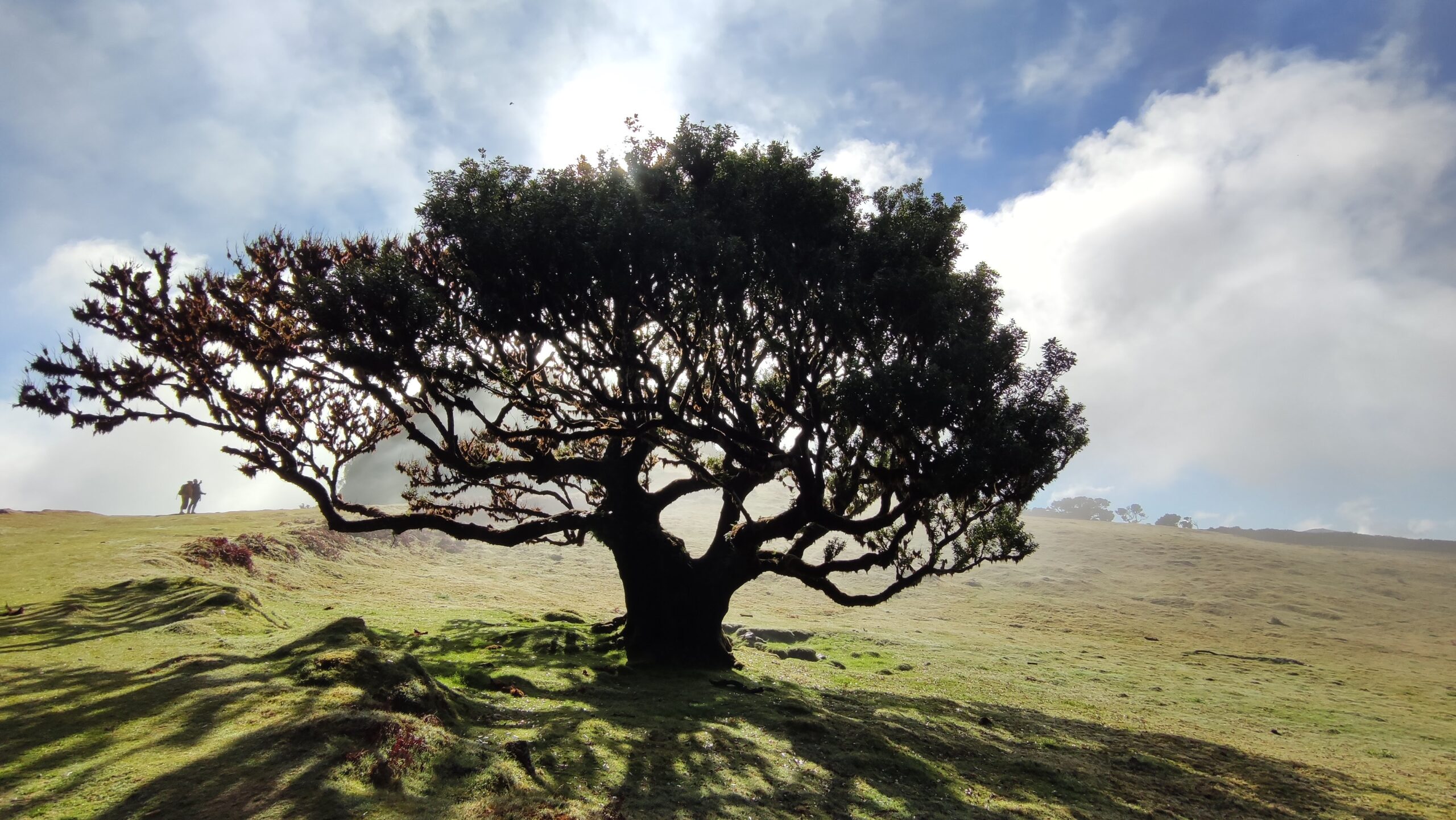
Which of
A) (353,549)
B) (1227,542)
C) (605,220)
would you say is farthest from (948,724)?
(1227,542)

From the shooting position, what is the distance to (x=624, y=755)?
9.64 m

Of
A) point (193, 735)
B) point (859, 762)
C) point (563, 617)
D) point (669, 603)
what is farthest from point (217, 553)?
point (859, 762)

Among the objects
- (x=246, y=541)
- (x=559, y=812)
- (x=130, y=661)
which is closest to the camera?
(x=559, y=812)

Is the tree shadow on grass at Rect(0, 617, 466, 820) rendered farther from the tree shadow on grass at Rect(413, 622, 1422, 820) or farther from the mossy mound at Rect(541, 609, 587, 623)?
the mossy mound at Rect(541, 609, 587, 623)

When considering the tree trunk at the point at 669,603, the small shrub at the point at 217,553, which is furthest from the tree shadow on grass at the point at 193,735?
the small shrub at the point at 217,553

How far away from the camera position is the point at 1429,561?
85375 millimetres

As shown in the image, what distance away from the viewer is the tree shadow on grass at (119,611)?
46.0 feet

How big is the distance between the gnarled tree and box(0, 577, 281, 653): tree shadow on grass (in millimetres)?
3262

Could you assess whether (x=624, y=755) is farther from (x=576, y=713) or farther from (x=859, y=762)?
(x=859, y=762)

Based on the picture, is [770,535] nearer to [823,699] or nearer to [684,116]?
[823,699]

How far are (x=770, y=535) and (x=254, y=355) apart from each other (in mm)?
14101

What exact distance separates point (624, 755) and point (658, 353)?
39.2ft

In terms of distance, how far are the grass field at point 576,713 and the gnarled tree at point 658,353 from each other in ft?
13.4

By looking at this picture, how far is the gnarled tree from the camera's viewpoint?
1510 cm
